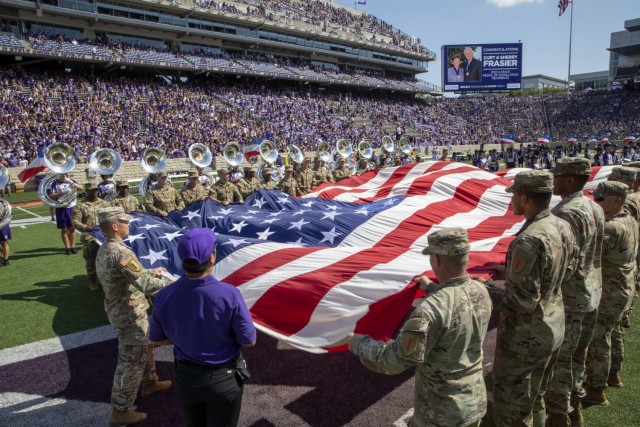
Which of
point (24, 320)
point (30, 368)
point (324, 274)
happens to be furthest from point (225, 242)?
point (24, 320)

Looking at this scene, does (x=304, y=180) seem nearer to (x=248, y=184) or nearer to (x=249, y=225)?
(x=248, y=184)

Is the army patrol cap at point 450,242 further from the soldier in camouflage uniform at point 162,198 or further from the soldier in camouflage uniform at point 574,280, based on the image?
the soldier in camouflage uniform at point 162,198

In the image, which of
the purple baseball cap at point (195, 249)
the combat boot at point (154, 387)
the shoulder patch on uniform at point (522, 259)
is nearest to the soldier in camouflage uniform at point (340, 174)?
the combat boot at point (154, 387)

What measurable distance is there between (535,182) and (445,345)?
1166 millimetres

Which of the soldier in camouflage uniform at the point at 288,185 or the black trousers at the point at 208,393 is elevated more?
the soldier in camouflage uniform at the point at 288,185

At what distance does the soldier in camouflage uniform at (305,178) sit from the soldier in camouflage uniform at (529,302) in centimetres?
787

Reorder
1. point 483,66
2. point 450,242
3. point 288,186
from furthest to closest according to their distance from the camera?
point 483,66, point 288,186, point 450,242

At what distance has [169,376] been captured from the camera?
13.4ft

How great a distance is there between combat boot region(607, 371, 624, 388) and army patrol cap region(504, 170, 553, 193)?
7.20ft

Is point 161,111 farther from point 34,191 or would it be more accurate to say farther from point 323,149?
point 323,149

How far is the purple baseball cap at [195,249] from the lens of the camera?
2.19 m

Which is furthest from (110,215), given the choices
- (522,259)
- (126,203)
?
(126,203)

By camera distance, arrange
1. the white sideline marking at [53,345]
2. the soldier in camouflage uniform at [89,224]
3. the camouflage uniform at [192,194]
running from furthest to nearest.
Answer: the camouflage uniform at [192,194], the soldier in camouflage uniform at [89,224], the white sideline marking at [53,345]

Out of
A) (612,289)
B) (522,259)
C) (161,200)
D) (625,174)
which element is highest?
(625,174)
